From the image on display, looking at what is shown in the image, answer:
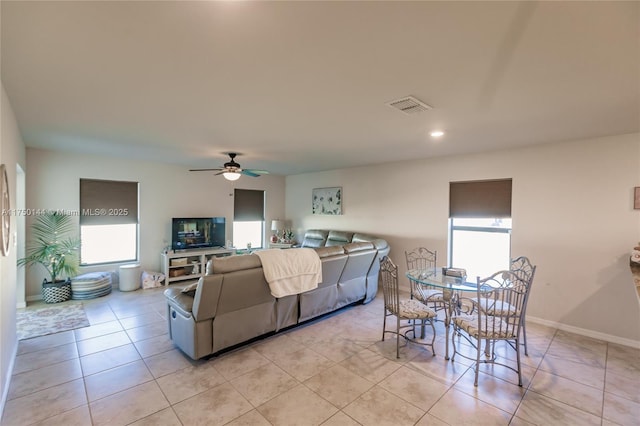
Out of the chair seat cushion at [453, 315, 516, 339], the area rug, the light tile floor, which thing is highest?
the chair seat cushion at [453, 315, 516, 339]

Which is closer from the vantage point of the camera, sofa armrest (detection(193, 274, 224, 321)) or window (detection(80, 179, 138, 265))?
sofa armrest (detection(193, 274, 224, 321))

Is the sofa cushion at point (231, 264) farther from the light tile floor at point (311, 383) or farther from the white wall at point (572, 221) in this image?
the white wall at point (572, 221)

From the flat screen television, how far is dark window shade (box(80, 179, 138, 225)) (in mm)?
822

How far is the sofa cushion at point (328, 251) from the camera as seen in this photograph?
3789 millimetres

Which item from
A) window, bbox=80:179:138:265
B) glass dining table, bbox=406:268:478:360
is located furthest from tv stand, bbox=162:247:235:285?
glass dining table, bbox=406:268:478:360

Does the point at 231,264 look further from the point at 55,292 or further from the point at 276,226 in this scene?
the point at 276,226

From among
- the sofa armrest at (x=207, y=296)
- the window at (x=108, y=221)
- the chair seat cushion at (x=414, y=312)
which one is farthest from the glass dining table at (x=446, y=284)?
the window at (x=108, y=221)

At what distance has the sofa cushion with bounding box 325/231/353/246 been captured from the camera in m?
6.26

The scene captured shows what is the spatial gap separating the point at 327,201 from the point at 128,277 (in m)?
4.36

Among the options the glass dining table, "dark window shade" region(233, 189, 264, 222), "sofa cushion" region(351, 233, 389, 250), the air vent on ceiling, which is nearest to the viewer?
the air vent on ceiling

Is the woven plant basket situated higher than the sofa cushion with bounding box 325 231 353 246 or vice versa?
the sofa cushion with bounding box 325 231 353 246

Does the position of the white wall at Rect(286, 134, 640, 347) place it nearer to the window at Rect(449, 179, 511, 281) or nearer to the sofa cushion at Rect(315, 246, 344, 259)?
the window at Rect(449, 179, 511, 281)

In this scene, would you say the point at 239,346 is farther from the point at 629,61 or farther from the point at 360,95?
the point at 629,61

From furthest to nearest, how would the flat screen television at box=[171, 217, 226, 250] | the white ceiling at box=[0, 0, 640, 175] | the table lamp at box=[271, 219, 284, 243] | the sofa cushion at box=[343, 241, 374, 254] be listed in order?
the table lamp at box=[271, 219, 284, 243] < the flat screen television at box=[171, 217, 226, 250] < the sofa cushion at box=[343, 241, 374, 254] < the white ceiling at box=[0, 0, 640, 175]
